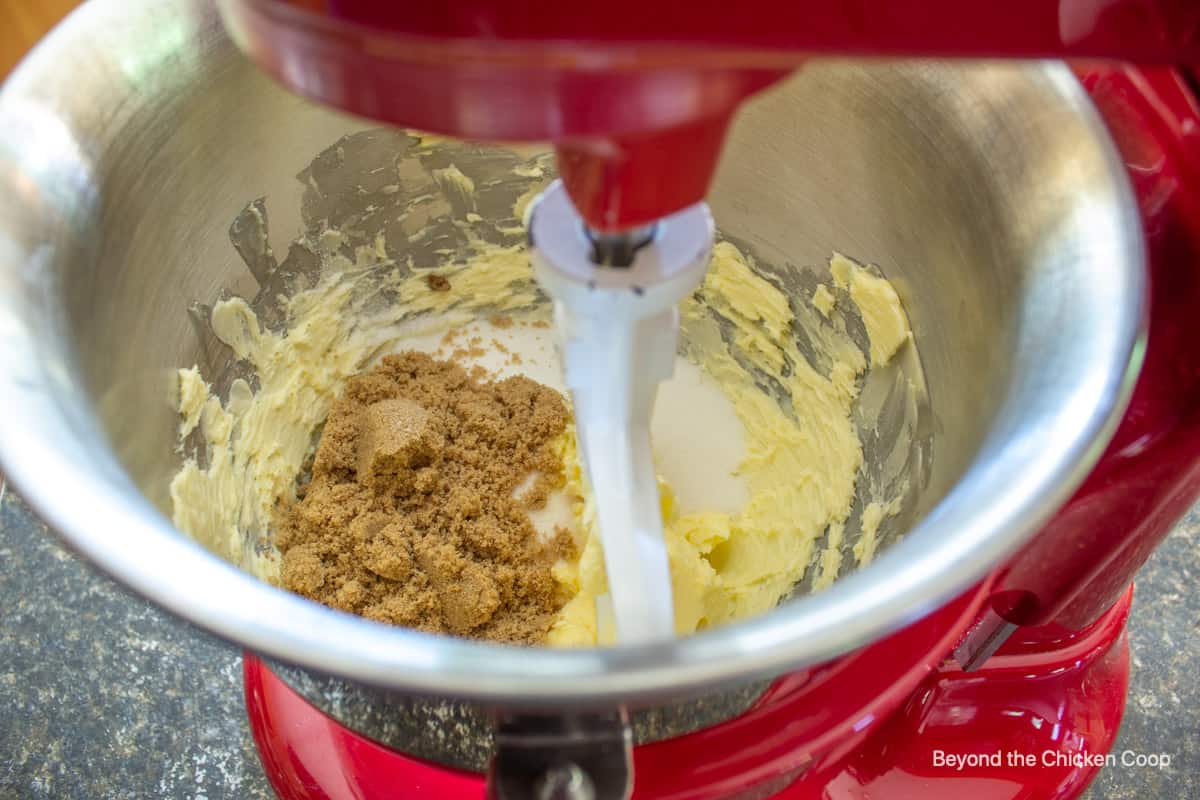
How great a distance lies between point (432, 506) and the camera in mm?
774

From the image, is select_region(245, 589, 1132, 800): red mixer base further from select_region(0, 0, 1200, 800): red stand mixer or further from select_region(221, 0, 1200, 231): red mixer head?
select_region(221, 0, 1200, 231): red mixer head

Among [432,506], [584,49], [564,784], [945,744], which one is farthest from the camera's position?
[432,506]

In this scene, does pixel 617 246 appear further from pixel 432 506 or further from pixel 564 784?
pixel 432 506

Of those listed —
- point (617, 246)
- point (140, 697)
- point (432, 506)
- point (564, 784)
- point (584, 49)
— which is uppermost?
point (584, 49)

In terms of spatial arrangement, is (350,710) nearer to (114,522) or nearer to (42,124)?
(114,522)

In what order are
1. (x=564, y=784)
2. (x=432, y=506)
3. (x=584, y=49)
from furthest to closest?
(x=432, y=506), (x=564, y=784), (x=584, y=49)

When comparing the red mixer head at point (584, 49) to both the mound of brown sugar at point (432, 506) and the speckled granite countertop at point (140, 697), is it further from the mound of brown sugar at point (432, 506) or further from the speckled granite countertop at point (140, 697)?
the speckled granite countertop at point (140, 697)

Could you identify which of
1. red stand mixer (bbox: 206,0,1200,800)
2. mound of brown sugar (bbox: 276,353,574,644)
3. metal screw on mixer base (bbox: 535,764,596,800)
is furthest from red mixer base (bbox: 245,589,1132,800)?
metal screw on mixer base (bbox: 535,764,596,800)

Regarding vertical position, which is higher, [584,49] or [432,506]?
[584,49]

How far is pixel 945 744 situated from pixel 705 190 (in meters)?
0.44

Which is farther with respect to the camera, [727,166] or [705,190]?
[727,166]

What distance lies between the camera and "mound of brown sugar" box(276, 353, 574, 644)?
0.72 meters

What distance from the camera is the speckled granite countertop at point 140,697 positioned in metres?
0.76

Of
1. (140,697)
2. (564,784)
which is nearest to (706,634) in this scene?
(564,784)
